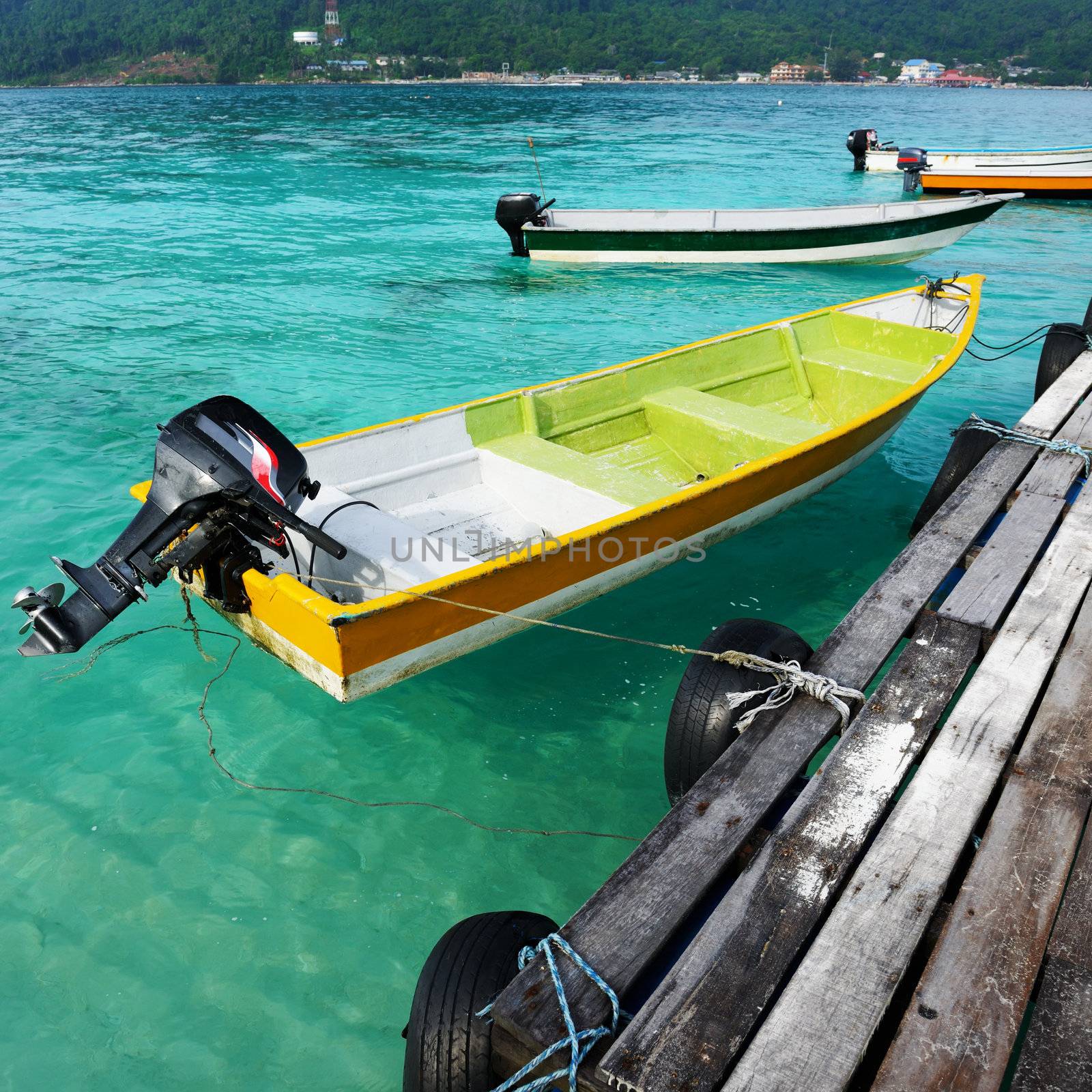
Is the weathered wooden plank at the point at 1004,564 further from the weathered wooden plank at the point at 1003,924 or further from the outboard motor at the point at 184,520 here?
the outboard motor at the point at 184,520

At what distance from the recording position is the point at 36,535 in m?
6.51

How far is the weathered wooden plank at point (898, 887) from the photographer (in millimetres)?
2084

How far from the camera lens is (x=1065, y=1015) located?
2152mm

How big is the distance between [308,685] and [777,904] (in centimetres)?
319

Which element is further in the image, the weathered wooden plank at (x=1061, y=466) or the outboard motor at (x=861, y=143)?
the outboard motor at (x=861, y=143)

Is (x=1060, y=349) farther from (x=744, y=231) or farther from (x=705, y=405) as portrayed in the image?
(x=744, y=231)

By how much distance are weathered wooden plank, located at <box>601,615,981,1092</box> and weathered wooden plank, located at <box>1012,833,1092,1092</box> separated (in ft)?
1.80

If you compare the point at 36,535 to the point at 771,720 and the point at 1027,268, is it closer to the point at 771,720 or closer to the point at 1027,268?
the point at 771,720

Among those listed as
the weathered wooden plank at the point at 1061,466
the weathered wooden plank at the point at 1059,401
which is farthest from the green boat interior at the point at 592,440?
the weathered wooden plank at the point at 1061,466

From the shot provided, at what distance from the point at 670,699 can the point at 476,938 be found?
250cm

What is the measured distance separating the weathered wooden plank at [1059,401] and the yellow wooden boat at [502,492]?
710 millimetres

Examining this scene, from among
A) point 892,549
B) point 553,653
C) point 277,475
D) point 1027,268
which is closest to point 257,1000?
Answer: point 277,475

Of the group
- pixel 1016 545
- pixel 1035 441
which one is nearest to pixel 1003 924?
pixel 1016 545

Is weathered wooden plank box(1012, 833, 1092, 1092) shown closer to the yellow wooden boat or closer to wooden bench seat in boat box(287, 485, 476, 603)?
the yellow wooden boat
